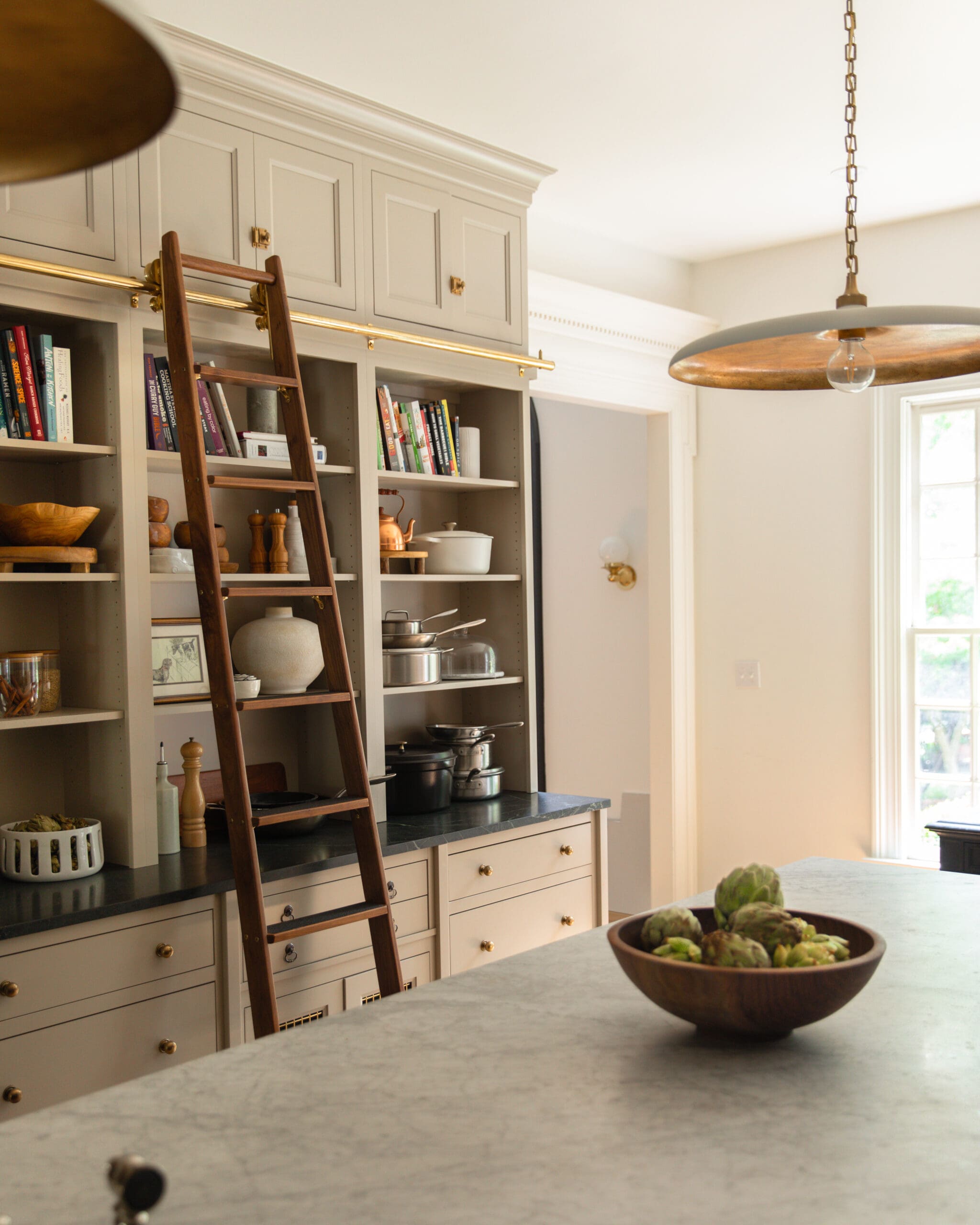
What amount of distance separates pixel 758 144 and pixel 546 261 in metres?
0.98

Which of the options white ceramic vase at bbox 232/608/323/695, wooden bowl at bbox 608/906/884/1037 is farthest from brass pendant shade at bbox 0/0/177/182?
white ceramic vase at bbox 232/608/323/695

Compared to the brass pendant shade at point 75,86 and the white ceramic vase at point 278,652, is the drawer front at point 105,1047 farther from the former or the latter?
the brass pendant shade at point 75,86

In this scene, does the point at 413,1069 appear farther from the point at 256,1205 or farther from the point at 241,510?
the point at 241,510

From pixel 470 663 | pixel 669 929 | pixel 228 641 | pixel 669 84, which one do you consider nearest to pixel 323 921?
pixel 228 641

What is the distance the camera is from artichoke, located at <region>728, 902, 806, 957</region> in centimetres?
127

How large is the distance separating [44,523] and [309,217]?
44.1 inches

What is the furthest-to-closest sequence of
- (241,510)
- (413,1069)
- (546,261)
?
(546,261)
(241,510)
(413,1069)

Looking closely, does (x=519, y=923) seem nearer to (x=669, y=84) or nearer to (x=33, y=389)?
(x=33, y=389)

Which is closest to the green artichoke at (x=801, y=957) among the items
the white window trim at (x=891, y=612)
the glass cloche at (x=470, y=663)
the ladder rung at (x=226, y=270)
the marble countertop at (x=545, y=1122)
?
the marble countertop at (x=545, y=1122)

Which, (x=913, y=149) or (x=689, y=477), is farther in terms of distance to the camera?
(x=689, y=477)

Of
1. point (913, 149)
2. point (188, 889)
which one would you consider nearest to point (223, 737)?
point (188, 889)

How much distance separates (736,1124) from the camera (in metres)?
1.12

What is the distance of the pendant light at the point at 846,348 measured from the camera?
161cm

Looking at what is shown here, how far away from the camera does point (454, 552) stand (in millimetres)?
3484
